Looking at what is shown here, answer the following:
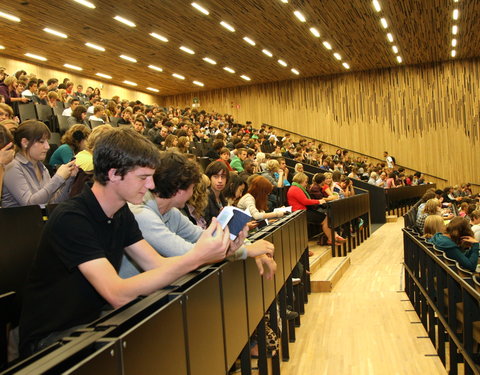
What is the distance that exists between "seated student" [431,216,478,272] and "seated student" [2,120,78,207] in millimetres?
3624

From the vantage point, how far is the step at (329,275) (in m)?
7.02

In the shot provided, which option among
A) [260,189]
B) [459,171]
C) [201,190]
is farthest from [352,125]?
[201,190]

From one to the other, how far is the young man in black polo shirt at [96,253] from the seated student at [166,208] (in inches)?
15.9

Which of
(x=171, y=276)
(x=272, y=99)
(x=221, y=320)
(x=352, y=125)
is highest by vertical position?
(x=272, y=99)

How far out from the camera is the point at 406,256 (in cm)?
705

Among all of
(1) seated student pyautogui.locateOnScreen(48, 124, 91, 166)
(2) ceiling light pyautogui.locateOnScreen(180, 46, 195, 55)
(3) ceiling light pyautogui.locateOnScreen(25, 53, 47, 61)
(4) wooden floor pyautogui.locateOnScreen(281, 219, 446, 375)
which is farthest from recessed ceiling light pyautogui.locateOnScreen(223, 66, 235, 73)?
(1) seated student pyautogui.locateOnScreen(48, 124, 91, 166)

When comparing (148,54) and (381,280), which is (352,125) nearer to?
(148,54)

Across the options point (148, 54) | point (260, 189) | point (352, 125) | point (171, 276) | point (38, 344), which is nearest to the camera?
point (38, 344)

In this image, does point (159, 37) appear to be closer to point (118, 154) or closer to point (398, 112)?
point (398, 112)

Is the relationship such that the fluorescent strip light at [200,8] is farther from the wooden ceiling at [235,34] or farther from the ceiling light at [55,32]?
the ceiling light at [55,32]

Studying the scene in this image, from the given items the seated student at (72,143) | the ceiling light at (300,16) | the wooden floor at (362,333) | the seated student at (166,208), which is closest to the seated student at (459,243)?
the wooden floor at (362,333)

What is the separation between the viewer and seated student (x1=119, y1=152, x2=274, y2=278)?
2420 millimetres

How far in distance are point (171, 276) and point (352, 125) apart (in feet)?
63.3

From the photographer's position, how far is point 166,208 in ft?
8.55
